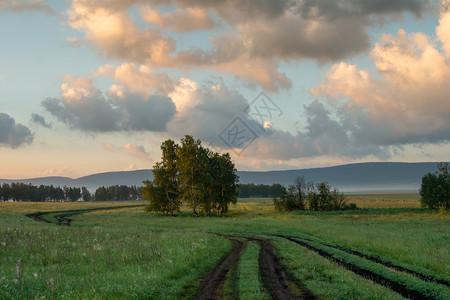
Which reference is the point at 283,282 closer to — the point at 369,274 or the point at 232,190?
the point at 369,274

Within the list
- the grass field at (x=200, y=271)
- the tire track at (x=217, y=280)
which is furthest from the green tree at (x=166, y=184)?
the tire track at (x=217, y=280)

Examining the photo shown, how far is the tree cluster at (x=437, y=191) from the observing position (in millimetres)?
77812

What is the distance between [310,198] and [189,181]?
121 feet

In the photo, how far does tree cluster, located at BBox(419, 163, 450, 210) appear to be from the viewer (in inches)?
3063

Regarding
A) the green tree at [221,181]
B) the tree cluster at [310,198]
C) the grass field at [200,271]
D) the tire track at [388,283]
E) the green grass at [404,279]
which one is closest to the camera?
the grass field at [200,271]

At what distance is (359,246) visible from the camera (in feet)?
80.0

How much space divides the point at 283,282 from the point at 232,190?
204 ft

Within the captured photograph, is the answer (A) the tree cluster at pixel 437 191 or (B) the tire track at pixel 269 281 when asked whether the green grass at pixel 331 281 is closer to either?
(B) the tire track at pixel 269 281

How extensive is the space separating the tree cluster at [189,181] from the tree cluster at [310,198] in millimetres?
19420

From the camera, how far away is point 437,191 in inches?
3105

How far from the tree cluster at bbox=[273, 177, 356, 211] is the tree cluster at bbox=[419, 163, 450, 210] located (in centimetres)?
1926

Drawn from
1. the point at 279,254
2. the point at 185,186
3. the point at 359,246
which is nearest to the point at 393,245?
the point at 359,246

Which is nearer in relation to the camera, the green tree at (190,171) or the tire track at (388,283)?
the tire track at (388,283)

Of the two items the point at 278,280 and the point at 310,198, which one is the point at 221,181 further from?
the point at 278,280
